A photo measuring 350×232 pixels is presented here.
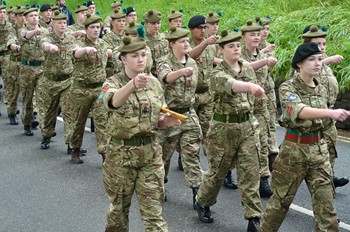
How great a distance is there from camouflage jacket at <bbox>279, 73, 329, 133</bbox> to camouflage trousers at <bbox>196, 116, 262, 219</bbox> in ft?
2.61

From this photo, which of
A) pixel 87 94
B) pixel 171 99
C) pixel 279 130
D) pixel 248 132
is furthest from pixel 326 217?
pixel 279 130

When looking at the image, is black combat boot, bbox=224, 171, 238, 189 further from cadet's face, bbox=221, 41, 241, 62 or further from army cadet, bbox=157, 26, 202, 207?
cadet's face, bbox=221, 41, 241, 62

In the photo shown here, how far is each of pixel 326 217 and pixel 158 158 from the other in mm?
1648

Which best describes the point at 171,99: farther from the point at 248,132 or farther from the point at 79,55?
the point at 79,55

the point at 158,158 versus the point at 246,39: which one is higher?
the point at 246,39

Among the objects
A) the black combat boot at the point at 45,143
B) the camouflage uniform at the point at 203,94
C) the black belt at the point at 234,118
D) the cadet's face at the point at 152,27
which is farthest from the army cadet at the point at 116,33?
the black belt at the point at 234,118

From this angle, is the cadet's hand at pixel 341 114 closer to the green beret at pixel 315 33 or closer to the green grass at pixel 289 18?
the green beret at pixel 315 33

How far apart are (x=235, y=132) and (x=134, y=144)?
136 cm

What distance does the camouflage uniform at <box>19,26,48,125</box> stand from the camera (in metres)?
10.7

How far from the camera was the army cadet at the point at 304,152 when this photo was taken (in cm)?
541

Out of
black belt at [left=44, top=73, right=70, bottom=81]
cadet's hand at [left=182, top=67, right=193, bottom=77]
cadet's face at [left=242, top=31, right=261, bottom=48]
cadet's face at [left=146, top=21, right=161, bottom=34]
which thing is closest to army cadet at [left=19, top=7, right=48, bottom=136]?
black belt at [left=44, top=73, right=70, bottom=81]

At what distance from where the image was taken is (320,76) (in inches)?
254

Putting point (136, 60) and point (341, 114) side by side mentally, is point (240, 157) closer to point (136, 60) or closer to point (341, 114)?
point (136, 60)

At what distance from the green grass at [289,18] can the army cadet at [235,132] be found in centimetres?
530
